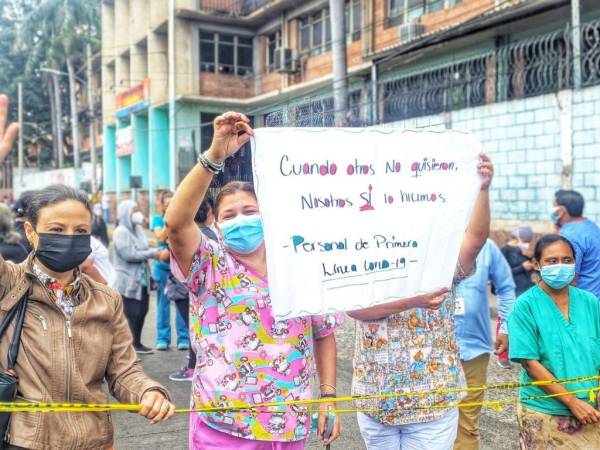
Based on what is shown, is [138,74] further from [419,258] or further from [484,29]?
A: [419,258]

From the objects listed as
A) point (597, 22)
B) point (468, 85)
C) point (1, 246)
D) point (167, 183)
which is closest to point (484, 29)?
point (468, 85)

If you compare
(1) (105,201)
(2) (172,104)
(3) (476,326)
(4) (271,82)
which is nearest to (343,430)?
(3) (476,326)

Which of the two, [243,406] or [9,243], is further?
[9,243]

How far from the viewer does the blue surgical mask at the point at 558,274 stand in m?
2.98

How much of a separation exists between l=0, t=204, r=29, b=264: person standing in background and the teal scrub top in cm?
374

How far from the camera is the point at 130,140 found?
96.2 feet

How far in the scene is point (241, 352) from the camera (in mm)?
2346

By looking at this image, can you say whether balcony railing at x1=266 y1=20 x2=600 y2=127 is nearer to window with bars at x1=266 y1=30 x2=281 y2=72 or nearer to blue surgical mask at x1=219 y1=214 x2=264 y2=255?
blue surgical mask at x1=219 y1=214 x2=264 y2=255

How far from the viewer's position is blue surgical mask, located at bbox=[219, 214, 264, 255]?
2.41 metres

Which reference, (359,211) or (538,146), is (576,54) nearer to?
(538,146)

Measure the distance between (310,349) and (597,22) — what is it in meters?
8.59

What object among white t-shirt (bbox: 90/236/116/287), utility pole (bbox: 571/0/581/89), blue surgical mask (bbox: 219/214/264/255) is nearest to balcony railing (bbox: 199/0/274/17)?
utility pole (bbox: 571/0/581/89)

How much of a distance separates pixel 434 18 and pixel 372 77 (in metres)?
2.40

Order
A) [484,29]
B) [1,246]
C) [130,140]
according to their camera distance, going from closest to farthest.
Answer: [1,246] < [484,29] < [130,140]
